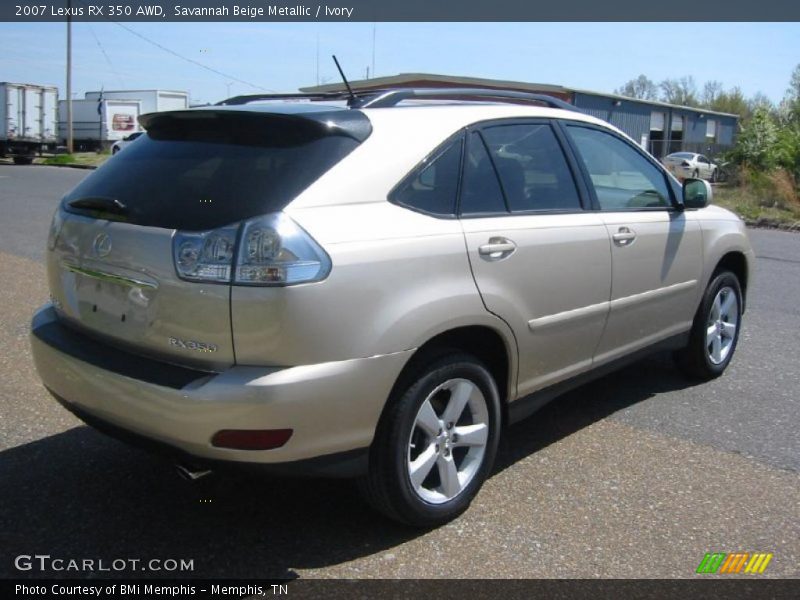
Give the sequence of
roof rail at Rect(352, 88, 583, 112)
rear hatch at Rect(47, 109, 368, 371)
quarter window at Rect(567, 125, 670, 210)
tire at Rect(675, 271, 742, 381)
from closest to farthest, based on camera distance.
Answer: rear hatch at Rect(47, 109, 368, 371) → roof rail at Rect(352, 88, 583, 112) → quarter window at Rect(567, 125, 670, 210) → tire at Rect(675, 271, 742, 381)

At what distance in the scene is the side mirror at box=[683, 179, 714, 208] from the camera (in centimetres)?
484

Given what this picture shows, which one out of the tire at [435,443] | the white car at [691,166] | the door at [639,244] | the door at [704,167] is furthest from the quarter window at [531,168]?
the door at [704,167]

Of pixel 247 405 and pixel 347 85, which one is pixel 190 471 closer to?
pixel 247 405

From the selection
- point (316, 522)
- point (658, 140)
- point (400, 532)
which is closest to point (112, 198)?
point (316, 522)

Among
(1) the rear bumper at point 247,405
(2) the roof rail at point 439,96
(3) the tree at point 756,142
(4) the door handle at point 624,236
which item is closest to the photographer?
(1) the rear bumper at point 247,405

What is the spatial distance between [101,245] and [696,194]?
11.3 feet

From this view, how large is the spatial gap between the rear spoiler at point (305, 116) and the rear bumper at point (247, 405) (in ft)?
2.92

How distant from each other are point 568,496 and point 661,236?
1.70 m

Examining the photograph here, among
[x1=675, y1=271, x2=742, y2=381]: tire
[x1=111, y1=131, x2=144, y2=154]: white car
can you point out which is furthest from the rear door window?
[x1=675, y1=271, x2=742, y2=381]: tire

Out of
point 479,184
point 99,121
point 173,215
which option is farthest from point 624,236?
point 99,121

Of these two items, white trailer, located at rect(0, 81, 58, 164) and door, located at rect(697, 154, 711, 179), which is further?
door, located at rect(697, 154, 711, 179)

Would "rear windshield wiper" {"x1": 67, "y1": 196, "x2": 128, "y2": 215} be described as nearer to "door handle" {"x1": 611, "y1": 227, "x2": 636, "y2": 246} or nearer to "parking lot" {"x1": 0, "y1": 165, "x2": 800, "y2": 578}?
"parking lot" {"x1": 0, "y1": 165, "x2": 800, "y2": 578}

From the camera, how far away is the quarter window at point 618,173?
4.28 m

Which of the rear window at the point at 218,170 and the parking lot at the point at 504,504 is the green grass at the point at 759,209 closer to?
the parking lot at the point at 504,504
